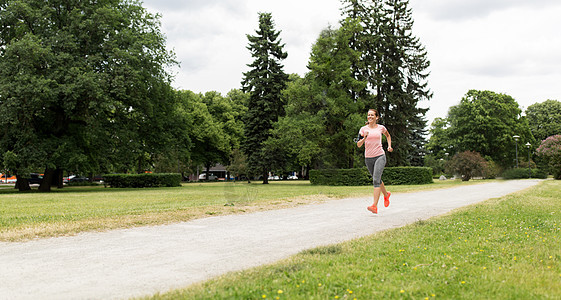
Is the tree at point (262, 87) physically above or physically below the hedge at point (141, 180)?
above

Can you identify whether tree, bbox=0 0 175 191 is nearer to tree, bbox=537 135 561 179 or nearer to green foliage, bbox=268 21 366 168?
green foliage, bbox=268 21 366 168

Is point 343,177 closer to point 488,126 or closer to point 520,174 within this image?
point 520,174

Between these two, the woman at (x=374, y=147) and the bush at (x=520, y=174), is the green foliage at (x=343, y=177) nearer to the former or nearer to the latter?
the woman at (x=374, y=147)

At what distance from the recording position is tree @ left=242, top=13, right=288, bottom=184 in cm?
4216

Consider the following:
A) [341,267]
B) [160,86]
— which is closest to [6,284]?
[341,267]

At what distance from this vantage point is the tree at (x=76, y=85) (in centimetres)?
2361

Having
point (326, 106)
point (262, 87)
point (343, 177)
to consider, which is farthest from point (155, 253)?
point (262, 87)

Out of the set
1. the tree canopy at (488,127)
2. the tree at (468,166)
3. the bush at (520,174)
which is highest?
the tree canopy at (488,127)

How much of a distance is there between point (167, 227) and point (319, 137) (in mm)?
28084

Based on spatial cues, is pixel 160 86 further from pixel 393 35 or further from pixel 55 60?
pixel 393 35

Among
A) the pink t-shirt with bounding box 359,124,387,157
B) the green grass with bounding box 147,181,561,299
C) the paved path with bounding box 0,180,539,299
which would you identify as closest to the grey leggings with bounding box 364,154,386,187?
the pink t-shirt with bounding box 359,124,387,157

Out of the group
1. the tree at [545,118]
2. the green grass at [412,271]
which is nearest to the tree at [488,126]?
the tree at [545,118]

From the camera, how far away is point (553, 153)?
128 feet

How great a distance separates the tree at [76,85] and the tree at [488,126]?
145 ft
